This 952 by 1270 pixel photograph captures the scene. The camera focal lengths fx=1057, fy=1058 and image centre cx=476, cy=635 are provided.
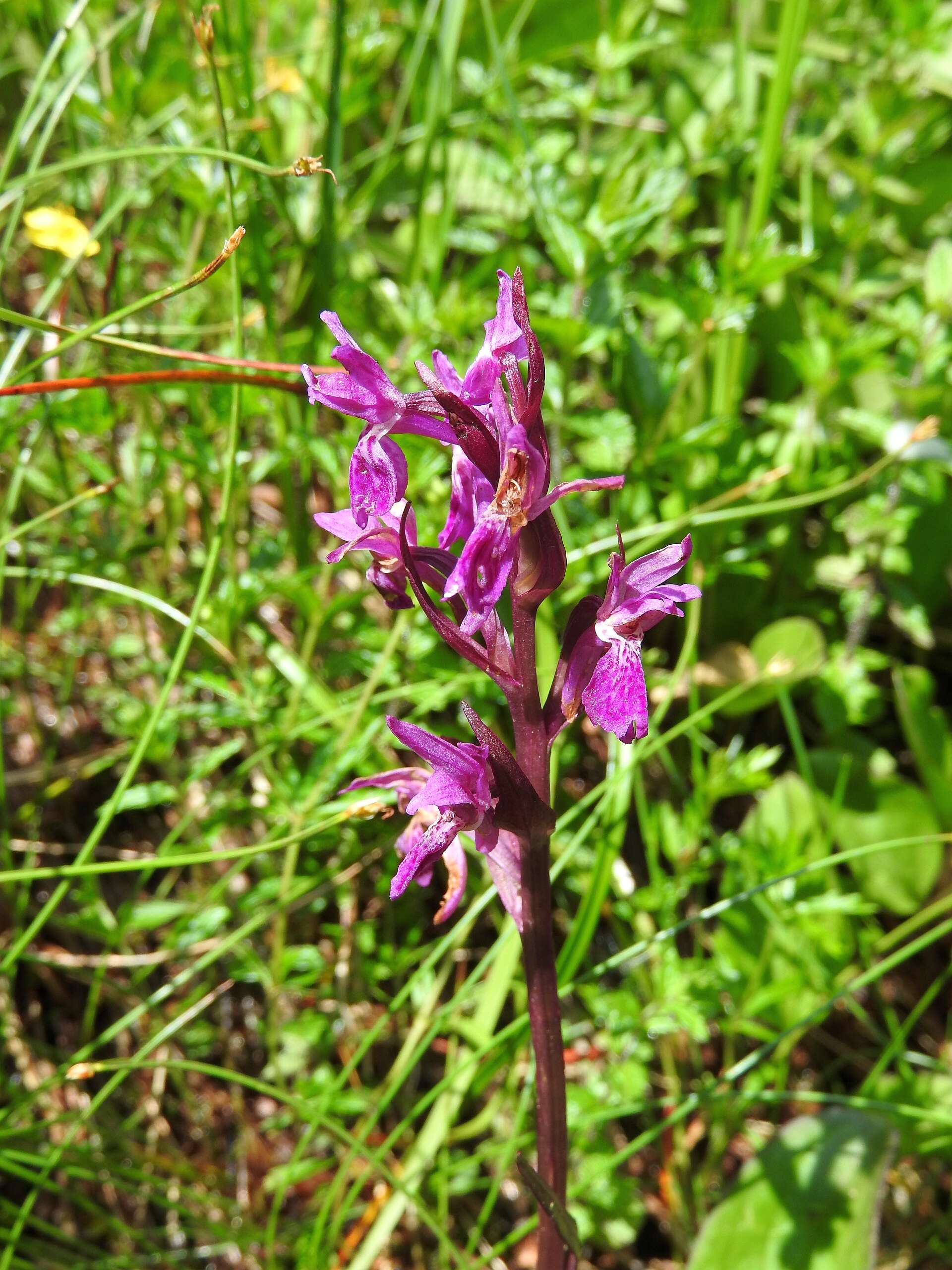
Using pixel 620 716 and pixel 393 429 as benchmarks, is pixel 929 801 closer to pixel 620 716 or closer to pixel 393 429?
pixel 620 716

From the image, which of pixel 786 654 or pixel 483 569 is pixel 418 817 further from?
pixel 786 654

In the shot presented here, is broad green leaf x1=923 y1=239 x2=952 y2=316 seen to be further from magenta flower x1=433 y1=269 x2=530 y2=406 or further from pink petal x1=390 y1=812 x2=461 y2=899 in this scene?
pink petal x1=390 y1=812 x2=461 y2=899

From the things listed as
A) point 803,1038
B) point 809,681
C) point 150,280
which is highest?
point 150,280

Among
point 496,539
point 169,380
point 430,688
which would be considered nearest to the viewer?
point 496,539

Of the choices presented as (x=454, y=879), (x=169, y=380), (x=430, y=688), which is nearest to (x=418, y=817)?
(x=454, y=879)

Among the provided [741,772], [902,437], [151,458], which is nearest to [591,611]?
[741,772]

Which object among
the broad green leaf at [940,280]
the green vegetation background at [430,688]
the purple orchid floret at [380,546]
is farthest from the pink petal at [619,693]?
the broad green leaf at [940,280]

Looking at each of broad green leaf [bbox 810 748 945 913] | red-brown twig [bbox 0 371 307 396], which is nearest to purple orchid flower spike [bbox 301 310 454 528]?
red-brown twig [bbox 0 371 307 396]
